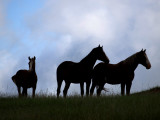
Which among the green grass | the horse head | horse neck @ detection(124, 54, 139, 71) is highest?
the horse head

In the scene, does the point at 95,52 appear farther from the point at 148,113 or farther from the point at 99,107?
the point at 148,113

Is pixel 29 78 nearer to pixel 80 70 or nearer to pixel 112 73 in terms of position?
pixel 80 70

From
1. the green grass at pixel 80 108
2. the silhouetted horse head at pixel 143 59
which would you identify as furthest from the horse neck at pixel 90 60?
the green grass at pixel 80 108

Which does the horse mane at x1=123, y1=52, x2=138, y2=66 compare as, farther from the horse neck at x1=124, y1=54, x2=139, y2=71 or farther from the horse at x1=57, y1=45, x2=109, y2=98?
the horse at x1=57, y1=45, x2=109, y2=98

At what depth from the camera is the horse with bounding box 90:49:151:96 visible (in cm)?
1504

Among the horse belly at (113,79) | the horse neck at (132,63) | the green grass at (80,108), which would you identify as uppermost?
the horse neck at (132,63)

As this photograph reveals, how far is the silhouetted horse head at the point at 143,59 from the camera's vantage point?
1520cm

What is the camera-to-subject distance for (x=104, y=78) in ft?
51.4

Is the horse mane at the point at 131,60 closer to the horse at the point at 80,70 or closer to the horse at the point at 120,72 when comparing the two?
the horse at the point at 120,72

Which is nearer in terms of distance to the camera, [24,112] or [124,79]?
[24,112]

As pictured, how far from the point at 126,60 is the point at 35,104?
5344mm

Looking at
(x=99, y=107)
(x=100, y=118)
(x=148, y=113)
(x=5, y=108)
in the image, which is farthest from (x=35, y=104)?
(x=148, y=113)

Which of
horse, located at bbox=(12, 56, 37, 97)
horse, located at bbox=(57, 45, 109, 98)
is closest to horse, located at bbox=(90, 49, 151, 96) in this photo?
horse, located at bbox=(57, 45, 109, 98)

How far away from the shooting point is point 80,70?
15.1 m
